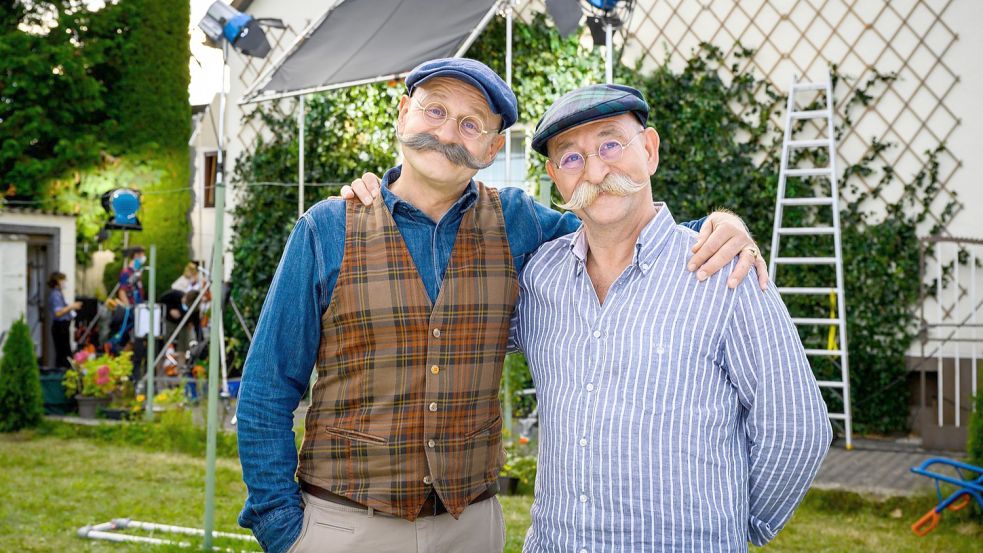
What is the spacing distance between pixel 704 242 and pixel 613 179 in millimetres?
219

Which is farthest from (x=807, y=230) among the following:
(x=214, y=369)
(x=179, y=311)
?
(x=179, y=311)

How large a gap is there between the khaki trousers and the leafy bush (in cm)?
670

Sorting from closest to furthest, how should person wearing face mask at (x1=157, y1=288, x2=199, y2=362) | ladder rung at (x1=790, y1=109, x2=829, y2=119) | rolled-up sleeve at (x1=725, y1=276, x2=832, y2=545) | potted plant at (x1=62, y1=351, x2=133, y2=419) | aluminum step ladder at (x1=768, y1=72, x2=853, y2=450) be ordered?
rolled-up sleeve at (x1=725, y1=276, x2=832, y2=545), aluminum step ladder at (x1=768, y1=72, x2=853, y2=450), ladder rung at (x1=790, y1=109, x2=829, y2=119), potted plant at (x1=62, y1=351, x2=133, y2=419), person wearing face mask at (x1=157, y1=288, x2=199, y2=362)

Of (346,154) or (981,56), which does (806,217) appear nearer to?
(981,56)

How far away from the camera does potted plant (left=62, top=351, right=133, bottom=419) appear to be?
825 centimetres

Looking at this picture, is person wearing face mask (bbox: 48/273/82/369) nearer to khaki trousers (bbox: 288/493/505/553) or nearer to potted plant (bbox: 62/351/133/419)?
potted plant (bbox: 62/351/133/419)

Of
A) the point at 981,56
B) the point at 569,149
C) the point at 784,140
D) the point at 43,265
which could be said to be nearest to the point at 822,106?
the point at 784,140

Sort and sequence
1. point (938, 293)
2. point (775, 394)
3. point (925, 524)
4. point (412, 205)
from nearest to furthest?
point (775, 394)
point (412, 205)
point (925, 524)
point (938, 293)

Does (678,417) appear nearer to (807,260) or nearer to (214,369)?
(214,369)

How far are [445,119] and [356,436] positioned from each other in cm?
70

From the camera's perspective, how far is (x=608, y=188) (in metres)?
1.85

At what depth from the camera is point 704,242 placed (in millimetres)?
1801

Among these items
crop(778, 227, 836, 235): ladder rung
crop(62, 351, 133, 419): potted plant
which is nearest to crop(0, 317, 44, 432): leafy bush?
crop(62, 351, 133, 419): potted plant

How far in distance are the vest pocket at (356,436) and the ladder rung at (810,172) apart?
19.0ft
